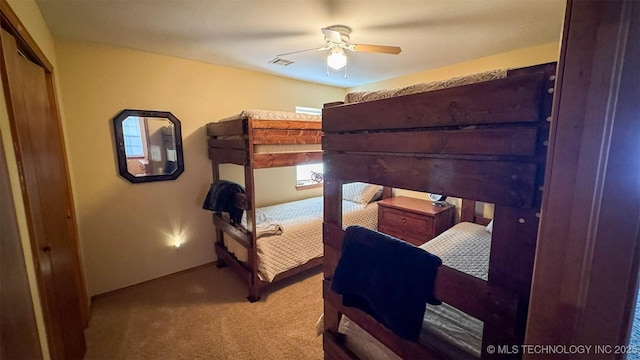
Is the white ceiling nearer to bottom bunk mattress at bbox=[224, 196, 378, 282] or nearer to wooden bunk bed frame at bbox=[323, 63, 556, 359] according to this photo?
wooden bunk bed frame at bbox=[323, 63, 556, 359]

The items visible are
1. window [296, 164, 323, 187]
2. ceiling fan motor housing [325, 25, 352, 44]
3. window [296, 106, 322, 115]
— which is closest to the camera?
ceiling fan motor housing [325, 25, 352, 44]

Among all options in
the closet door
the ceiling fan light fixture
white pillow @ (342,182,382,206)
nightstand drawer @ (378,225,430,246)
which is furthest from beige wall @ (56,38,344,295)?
nightstand drawer @ (378,225,430,246)

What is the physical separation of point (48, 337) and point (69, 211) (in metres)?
1.14

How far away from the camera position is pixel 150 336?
6.62 ft

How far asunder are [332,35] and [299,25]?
0.28 metres

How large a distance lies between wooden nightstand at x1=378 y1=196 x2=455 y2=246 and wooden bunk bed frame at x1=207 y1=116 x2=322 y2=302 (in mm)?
1086

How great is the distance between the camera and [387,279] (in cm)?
104

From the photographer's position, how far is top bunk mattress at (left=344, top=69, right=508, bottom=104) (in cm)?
80

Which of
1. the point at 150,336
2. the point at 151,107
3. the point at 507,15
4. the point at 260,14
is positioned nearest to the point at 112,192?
the point at 151,107

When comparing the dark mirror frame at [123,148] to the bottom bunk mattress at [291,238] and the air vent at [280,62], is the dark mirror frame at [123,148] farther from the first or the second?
the air vent at [280,62]

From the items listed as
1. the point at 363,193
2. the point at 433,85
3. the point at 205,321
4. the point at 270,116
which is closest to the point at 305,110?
the point at 363,193

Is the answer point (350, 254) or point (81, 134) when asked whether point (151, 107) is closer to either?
point (81, 134)

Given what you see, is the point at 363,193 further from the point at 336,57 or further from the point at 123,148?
the point at 123,148

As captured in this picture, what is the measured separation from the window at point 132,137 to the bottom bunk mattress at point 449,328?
8.30ft
